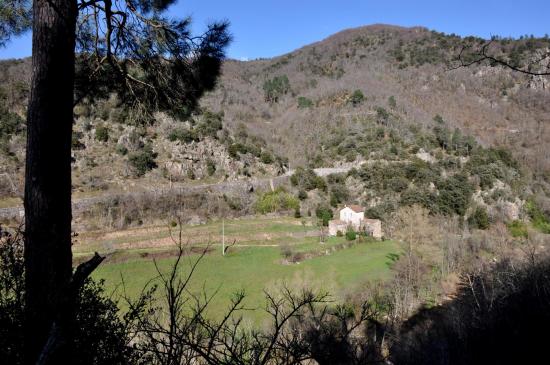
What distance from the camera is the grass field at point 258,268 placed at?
17219mm

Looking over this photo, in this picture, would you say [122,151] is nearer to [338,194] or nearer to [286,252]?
[286,252]

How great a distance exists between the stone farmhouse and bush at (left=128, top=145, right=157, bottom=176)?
16.4 meters

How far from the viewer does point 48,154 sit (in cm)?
261

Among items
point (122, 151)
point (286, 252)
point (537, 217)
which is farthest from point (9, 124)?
point (537, 217)

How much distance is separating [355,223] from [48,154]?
Answer: 32.2m

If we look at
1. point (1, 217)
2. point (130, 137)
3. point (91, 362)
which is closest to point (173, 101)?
point (91, 362)

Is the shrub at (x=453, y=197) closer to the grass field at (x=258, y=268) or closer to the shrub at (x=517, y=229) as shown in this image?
the shrub at (x=517, y=229)

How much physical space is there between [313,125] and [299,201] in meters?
23.1

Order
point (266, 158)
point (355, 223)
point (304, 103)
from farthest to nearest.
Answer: point (304, 103) < point (266, 158) < point (355, 223)

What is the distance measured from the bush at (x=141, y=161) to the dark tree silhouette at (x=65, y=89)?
29288 mm

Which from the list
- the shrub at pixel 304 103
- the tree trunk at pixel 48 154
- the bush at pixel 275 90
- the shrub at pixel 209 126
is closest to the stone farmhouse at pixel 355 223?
the shrub at pixel 209 126

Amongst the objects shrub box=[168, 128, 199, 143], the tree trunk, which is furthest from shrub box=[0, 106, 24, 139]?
the tree trunk

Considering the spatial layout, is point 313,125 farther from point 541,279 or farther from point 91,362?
point 91,362

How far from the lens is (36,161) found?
2586 mm
